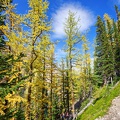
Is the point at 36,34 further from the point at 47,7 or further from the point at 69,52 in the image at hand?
the point at 69,52

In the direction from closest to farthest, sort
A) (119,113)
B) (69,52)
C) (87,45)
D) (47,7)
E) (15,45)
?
(15,45), (47,7), (119,113), (69,52), (87,45)

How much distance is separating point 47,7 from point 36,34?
2680mm

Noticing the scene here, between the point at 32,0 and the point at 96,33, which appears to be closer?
the point at 32,0

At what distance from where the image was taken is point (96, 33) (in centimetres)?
5066

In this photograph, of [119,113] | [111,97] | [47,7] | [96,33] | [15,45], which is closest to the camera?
[15,45]

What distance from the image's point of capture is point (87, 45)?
1633 inches

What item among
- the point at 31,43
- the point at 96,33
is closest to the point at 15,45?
the point at 31,43

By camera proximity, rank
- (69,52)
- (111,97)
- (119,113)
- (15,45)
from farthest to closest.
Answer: (69,52)
(111,97)
(119,113)
(15,45)

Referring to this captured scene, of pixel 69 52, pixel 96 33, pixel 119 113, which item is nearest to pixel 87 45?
pixel 96 33

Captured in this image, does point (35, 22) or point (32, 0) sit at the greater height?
point (32, 0)

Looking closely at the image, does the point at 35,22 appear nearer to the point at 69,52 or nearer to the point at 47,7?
the point at 47,7

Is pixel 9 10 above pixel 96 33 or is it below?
below

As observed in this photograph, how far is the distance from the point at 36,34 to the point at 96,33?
37641mm

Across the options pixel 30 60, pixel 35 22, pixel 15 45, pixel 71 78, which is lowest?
pixel 71 78
